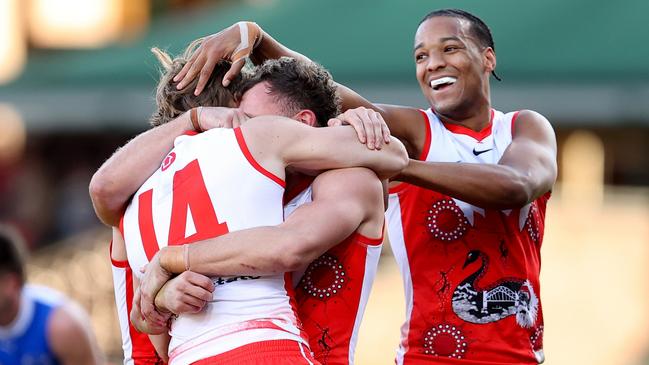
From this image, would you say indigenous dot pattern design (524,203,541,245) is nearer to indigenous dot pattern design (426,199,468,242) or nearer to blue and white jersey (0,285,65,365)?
indigenous dot pattern design (426,199,468,242)

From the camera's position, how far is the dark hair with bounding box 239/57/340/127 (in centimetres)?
384

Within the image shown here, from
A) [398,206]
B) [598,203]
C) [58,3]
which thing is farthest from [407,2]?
[398,206]

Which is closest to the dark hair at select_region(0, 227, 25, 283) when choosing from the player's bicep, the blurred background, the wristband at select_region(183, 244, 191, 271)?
the player's bicep

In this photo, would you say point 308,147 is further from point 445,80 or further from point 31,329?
point 31,329

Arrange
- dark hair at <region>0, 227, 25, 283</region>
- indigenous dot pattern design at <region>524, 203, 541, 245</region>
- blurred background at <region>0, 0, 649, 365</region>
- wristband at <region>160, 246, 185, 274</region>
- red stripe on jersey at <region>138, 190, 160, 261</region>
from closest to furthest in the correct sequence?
wristband at <region>160, 246, 185, 274</region>, red stripe on jersey at <region>138, 190, 160, 261</region>, indigenous dot pattern design at <region>524, 203, 541, 245</region>, dark hair at <region>0, 227, 25, 283</region>, blurred background at <region>0, 0, 649, 365</region>

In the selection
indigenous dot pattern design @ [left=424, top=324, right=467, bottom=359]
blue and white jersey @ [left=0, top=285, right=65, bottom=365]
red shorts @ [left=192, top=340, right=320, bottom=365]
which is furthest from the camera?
blue and white jersey @ [left=0, top=285, right=65, bottom=365]

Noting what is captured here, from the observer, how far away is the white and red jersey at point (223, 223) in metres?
3.52

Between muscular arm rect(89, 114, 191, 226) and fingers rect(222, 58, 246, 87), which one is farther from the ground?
fingers rect(222, 58, 246, 87)

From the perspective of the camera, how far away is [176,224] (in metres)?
3.60

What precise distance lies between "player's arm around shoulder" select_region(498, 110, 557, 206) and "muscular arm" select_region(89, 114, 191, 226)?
120cm

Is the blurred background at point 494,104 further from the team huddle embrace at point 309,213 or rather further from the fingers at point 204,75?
the fingers at point 204,75

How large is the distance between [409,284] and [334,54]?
7649 mm

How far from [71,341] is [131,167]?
310 centimetres

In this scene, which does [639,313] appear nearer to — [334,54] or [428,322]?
[334,54]
